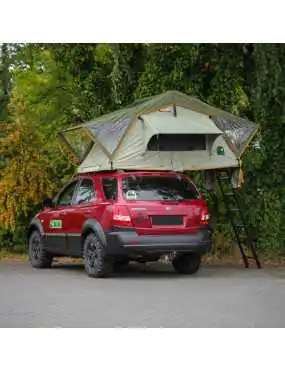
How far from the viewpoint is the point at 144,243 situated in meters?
11.1

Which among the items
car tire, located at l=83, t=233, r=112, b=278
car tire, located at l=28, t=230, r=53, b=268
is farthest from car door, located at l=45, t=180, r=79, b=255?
car tire, located at l=83, t=233, r=112, b=278

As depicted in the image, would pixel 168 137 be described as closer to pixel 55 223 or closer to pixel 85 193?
pixel 85 193

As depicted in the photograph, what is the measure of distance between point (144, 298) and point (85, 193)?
3.39 meters

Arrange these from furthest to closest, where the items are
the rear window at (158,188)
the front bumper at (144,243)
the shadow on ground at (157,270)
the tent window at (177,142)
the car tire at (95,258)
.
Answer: the tent window at (177,142) < the shadow on ground at (157,270) < the rear window at (158,188) < the car tire at (95,258) < the front bumper at (144,243)

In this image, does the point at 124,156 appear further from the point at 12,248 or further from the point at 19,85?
the point at 19,85

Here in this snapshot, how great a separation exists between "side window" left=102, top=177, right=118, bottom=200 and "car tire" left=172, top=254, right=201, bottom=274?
185 cm

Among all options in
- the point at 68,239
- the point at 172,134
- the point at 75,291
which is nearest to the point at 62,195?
the point at 68,239

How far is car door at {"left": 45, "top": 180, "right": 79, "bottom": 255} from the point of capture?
12711mm

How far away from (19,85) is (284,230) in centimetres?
1097

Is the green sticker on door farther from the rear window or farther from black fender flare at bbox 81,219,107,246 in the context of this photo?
the rear window

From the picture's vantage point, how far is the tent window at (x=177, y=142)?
42.6 feet

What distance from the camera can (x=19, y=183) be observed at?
52.7 feet

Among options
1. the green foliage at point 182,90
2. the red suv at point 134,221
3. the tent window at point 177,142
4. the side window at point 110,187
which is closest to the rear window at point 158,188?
the red suv at point 134,221

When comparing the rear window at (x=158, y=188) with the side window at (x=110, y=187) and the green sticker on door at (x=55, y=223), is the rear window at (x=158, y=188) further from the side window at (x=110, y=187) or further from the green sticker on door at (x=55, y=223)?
the green sticker on door at (x=55, y=223)
